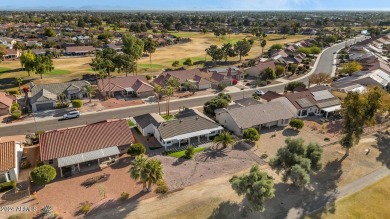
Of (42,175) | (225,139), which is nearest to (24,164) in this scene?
(42,175)

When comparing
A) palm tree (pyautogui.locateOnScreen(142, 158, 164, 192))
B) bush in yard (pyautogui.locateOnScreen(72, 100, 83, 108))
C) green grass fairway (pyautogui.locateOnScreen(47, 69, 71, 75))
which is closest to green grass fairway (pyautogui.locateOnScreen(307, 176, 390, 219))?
palm tree (pyautogui.locateOnScreen(142, 158, 164, 192))

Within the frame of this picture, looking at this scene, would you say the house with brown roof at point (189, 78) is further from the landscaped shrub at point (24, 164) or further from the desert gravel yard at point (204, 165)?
the landscaped shrub at point (24, 164)

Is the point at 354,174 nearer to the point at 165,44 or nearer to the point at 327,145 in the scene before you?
the point at 327,145

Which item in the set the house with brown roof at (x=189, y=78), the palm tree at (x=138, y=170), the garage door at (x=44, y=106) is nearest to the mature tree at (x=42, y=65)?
the garage door at (x=44, y=106)

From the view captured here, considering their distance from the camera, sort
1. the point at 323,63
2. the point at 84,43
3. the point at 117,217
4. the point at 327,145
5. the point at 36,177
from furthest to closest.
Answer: the point at 84,43 → the point at 323,63 → the point at 327,145 → the point at 36,177 → the point at 117,217

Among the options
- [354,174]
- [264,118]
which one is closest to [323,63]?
[264,118]

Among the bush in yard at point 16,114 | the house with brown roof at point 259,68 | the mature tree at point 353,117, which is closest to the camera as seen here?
the mature tree at point 353,117

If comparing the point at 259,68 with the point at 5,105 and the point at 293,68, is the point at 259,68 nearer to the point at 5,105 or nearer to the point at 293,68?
the point at 293,68
